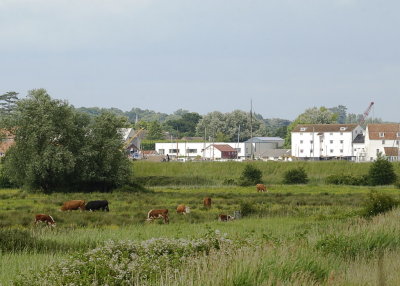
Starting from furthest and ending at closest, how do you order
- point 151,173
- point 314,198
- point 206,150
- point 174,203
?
point 206,150 → point 151,173 → point 314,198 → point 174,203

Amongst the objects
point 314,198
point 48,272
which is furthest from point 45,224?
point 314,198

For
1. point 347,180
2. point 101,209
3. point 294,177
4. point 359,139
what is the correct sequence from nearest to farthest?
point 101,209 < point 347,180 < point 294,177 < point 359,139

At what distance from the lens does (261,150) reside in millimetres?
171625

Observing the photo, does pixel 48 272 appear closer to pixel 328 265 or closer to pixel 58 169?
pixel 328 265

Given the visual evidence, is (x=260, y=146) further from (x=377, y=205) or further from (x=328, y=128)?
(x=377, y=205)

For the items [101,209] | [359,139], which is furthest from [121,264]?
[359,139]

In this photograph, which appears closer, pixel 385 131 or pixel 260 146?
pixel 385 131

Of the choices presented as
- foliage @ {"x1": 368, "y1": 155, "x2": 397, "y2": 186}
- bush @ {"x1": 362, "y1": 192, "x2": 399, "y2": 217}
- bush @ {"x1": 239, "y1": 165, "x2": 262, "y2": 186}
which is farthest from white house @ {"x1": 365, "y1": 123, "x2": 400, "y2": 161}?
bush @ {"x1": 362, "y1": 192, "x2": 399, "y2": 217}

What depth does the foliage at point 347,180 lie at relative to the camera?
268 feet

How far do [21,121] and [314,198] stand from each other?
31031 millimetres

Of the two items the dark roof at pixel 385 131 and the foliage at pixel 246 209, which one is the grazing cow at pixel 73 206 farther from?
the dark roof at pixel 385 131

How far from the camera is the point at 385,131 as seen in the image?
436ft

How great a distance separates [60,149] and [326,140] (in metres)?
90.0

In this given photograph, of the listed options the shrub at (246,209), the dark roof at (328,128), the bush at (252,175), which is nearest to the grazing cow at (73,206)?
the shrub at (246,209)
